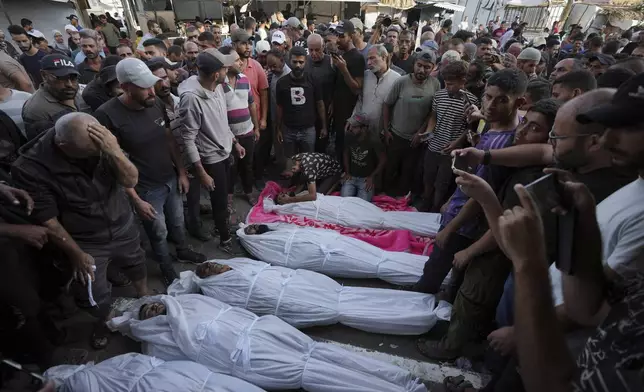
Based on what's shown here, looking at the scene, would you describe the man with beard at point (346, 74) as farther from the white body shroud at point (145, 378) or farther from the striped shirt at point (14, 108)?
the white body shroud at point (145, 378)

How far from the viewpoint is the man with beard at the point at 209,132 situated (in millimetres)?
3307

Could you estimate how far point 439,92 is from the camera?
3.97 meters

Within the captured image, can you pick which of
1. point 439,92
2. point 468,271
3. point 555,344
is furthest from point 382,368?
point 439,92

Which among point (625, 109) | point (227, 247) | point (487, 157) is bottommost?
point (227, 247)

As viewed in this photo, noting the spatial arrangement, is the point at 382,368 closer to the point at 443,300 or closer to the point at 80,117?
the point at 443,300

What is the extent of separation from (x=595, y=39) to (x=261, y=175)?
7.44 metres

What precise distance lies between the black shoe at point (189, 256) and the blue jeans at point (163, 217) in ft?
0.59

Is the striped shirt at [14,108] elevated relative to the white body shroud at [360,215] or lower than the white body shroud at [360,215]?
elevated

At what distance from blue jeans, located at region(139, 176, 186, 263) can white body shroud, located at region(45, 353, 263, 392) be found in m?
1.21

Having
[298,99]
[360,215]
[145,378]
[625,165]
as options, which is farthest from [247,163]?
[625,165]

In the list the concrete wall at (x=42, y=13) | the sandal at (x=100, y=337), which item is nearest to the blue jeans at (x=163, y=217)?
the sandal at (x=100, y=337)

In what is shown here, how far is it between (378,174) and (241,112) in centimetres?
202

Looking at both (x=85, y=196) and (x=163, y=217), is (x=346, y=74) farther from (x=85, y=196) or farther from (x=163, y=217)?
(x=85, y=196)

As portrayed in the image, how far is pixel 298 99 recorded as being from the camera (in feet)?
15.5
